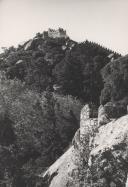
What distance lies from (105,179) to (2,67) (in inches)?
1438

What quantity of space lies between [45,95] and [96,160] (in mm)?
20739

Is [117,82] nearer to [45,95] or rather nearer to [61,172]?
[45,95]

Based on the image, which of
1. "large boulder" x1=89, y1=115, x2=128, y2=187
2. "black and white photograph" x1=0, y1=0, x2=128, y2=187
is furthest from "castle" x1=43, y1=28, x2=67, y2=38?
"large boulder" x1=89, y1=115, x2=128, y2=187

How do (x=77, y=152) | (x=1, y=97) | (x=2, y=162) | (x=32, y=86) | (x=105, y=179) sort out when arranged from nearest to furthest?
(x=105, y=179) < (x=77, y=152) < (x=2, y=162) < (x=1, y=97) < (x=32, y=86)

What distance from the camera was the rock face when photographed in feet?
117

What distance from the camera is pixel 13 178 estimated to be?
40.5 meters

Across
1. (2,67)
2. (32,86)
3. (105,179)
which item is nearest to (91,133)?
(105,179)

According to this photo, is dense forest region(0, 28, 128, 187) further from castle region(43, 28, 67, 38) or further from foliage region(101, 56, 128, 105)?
castle region(43, 28, 67, 38)

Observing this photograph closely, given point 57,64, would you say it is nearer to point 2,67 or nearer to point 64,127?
point 2,67

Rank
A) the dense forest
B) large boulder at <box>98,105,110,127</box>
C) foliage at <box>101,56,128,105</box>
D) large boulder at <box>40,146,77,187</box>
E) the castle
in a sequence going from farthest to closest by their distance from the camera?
the castle, foliage at <box>101,56,128,105</box>, the dense forest, large boulder at <box>98,105,110,127</box>, large boulder at <box>40,146,77,187</box>

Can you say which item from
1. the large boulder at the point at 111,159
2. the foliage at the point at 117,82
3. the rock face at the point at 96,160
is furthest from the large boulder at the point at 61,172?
the foliage at the point at 117,82

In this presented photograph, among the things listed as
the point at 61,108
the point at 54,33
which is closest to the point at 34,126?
the point at 61,108

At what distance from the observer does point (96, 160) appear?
3659 centimetres

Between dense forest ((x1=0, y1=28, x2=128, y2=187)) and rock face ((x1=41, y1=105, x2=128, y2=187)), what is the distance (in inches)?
120
